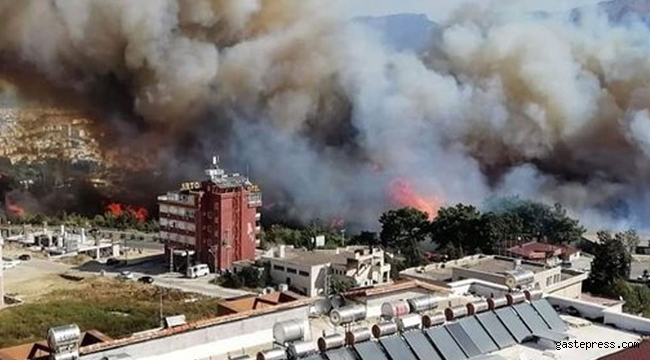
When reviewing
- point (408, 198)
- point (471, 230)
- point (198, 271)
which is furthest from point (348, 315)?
point (408, 198)

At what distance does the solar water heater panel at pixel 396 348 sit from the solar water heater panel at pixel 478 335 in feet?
1.05

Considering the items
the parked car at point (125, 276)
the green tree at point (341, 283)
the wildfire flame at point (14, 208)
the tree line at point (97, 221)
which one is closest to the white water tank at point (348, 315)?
the green tree at point (341, 283)

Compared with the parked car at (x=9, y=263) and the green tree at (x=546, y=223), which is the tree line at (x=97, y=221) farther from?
the green tree at (x=546, y=223)

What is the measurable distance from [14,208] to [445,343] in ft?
71.1

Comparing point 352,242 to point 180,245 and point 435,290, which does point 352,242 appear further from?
point 435,290

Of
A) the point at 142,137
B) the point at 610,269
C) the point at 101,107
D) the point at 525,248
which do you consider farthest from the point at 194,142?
the point at 610,269

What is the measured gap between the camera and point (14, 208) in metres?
23.0

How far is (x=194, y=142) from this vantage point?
79.2 ft

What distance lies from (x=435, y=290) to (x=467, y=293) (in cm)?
19

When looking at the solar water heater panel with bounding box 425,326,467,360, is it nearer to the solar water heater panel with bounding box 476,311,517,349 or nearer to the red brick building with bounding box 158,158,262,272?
the solar water heater panel with bounding box 476,311,517,349

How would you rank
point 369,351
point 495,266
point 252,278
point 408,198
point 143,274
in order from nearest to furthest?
point 369,351 < point 495,266 < point 252,278 < point 143,274 < point 408,198

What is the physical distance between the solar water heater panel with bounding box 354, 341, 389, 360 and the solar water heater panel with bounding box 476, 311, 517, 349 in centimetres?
55

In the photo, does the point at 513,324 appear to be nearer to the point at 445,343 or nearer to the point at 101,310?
the point at 445,343

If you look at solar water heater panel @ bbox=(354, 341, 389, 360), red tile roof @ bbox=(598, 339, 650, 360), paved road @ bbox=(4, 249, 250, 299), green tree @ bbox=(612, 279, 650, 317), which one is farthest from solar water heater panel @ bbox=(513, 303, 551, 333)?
paved road @ bbox=(4, 249, 250, 299)
